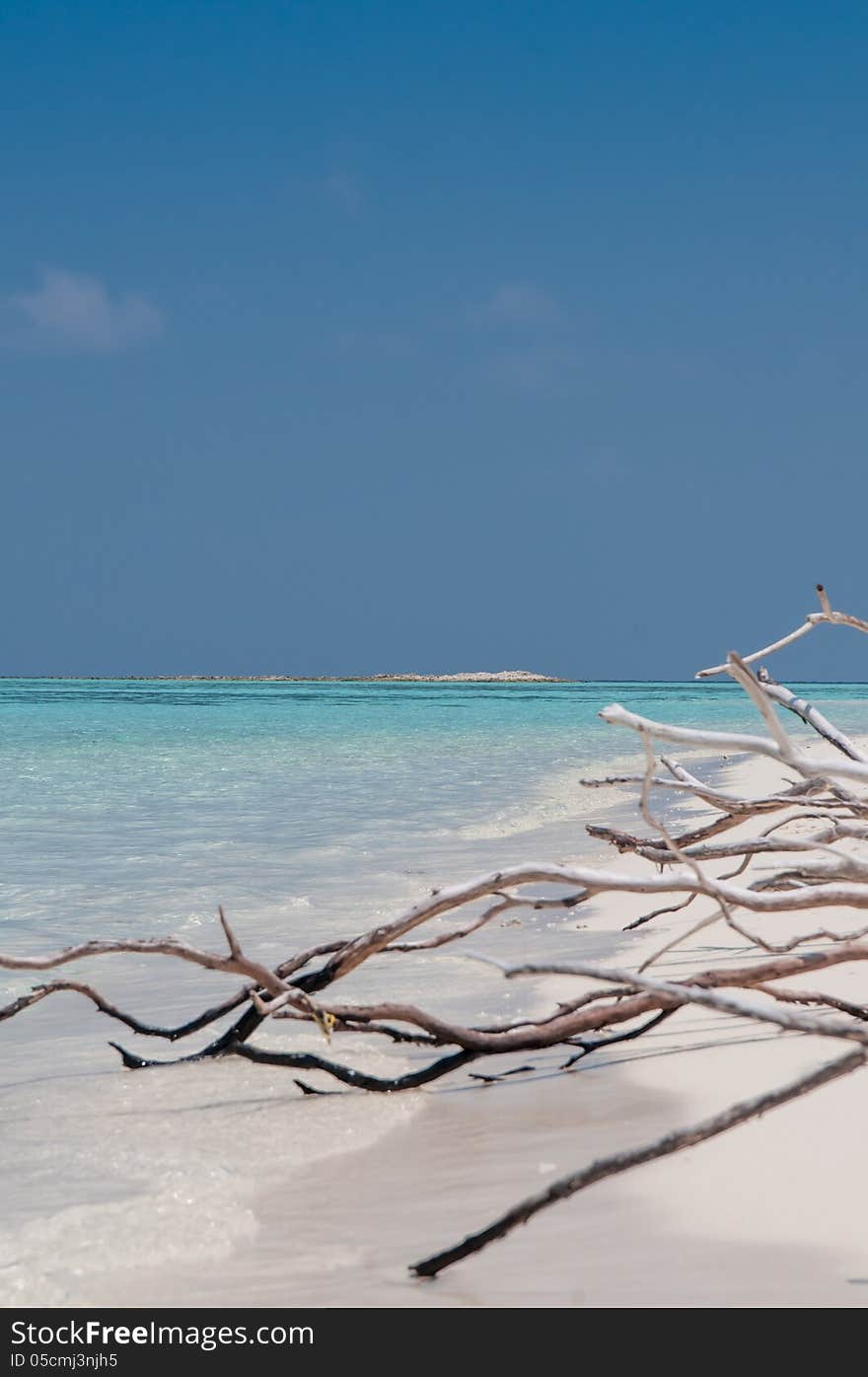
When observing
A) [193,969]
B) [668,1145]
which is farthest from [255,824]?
[668,1145]

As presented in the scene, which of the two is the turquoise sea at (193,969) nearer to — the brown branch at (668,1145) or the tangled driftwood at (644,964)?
the tangled driftwood at (644,964)

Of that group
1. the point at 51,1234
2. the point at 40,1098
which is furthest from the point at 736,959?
the point at 51,1234

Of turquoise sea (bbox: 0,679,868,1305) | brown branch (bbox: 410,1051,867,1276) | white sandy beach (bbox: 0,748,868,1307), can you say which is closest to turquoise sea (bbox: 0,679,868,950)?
turquoise sea (bbox: 0,679,868,1305)

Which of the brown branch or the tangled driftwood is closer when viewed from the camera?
the brown branch

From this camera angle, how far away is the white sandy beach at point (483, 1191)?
5.93 feet

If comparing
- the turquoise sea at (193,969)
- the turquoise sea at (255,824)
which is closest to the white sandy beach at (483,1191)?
the turquoise sea at (193,969)

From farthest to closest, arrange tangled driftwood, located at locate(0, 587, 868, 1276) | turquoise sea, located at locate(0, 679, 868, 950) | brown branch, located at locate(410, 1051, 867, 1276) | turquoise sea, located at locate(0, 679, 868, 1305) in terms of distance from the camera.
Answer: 1. turquoise sea, located at locate(0, 679, 868, 950)
2. turquoise sea, located at locate(0, 679, 868, 1305)
3. tangled driftwood, located at locate(0, 587, 868, 1276)
4. brown branch, located at locate(410, 1051, 867, 1276)

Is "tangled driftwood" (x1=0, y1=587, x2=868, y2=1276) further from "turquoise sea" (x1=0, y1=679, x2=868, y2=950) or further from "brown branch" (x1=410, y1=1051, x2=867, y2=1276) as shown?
"turquoise sea" (x1=0, y1=679, x2=868, y2=950)

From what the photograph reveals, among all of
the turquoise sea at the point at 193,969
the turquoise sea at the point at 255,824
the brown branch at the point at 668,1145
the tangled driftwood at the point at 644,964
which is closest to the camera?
the brown branch at the point at 668,1145

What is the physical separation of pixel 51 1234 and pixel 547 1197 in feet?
3.27

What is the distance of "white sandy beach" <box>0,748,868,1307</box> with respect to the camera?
5.93 ft

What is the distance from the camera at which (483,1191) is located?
222 cm
